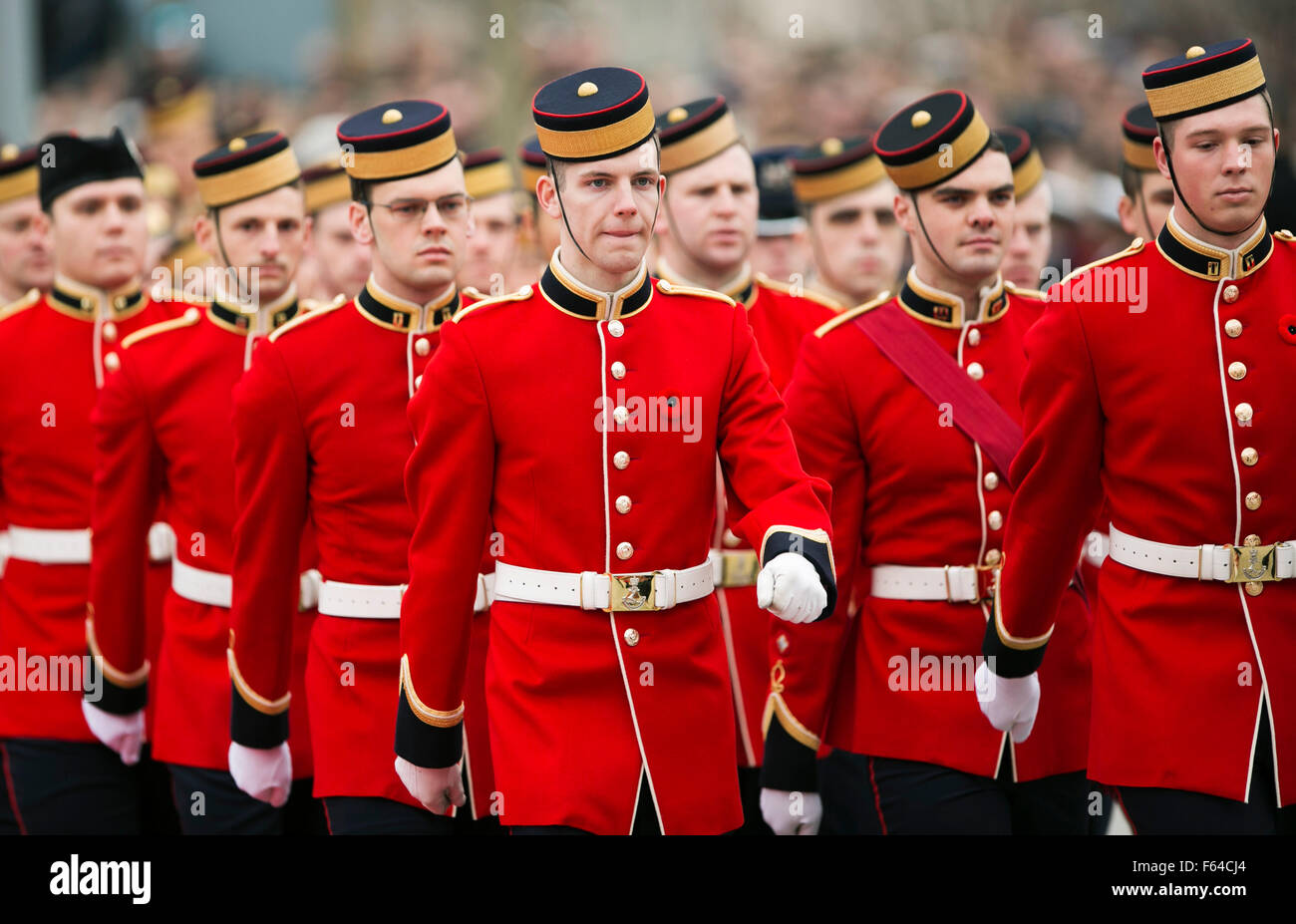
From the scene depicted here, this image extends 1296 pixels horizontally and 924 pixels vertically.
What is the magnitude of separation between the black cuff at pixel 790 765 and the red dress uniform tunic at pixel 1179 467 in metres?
0.89

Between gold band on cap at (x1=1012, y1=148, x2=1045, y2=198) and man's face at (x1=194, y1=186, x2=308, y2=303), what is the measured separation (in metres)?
2.20

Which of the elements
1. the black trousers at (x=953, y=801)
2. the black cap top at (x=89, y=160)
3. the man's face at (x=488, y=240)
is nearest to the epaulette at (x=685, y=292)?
the black trousers at (x=953, y=801)

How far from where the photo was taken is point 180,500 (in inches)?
226

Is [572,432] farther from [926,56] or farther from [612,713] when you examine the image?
[926,56]

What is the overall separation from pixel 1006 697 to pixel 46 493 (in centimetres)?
318

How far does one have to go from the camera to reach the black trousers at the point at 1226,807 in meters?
4.30

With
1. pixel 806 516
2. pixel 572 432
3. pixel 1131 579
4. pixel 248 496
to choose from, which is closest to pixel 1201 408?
pixel 1131 579

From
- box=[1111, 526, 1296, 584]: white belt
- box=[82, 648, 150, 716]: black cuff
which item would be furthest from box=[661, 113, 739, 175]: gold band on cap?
box=[1111, 526, 1296, 584]: white belt

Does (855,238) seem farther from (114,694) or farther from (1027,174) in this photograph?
(114,694)

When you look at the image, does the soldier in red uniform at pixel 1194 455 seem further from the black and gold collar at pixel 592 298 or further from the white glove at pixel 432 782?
the white glove at pixel 432 782

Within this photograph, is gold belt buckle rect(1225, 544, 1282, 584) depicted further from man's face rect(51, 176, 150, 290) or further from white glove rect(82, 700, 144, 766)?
man's face rect(51, 176, 150, 290)

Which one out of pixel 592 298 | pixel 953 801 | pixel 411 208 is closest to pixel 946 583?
pixel 953 801

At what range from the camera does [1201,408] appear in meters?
4.36
